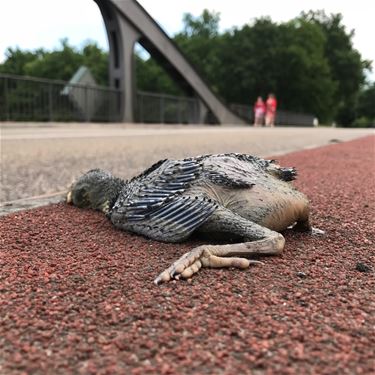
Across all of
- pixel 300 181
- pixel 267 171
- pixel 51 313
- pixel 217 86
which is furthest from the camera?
pixel 217 86

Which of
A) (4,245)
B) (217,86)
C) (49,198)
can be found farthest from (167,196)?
(217,86)

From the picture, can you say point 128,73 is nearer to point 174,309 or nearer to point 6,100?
point 6,100

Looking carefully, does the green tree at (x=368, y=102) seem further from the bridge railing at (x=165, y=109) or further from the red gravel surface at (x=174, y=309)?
the red gravel surface at (x=174, y=309)

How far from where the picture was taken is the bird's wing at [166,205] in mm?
2506

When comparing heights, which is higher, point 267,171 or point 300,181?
point 267,171

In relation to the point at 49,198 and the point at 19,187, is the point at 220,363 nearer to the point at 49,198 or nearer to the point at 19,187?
the point at 49,198

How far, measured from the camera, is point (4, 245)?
2.64m

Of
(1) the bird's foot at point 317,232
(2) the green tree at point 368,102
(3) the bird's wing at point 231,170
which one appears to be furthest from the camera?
(2) the green tree at point 368,102

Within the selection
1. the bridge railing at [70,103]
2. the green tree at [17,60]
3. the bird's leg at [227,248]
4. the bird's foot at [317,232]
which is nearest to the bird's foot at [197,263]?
the bird's leg at [227,248]

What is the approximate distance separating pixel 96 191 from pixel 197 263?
55.8 inches

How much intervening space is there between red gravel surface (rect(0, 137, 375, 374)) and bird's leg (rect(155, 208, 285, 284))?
0.04 m

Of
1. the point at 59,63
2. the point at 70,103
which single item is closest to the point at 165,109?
the point at 70,103

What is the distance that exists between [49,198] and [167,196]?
1.80 m

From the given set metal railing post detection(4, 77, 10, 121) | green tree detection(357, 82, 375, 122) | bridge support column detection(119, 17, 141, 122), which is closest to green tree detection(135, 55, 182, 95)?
bridge support column detection(119, 17, 141, 122)
